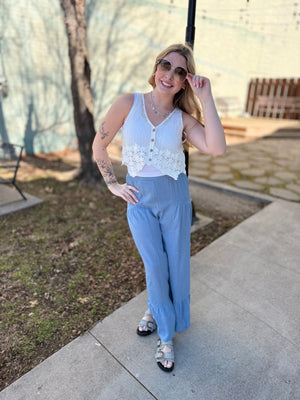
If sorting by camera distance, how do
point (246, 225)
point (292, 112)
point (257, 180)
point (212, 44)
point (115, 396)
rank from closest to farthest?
point (115, 396)
point (246, 225)
point (257, 180)
point (212, 44)
point (292, 112)

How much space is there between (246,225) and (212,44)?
31.2ft

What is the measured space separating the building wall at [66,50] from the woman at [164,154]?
2.96m

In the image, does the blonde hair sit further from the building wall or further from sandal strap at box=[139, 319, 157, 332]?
the building wall

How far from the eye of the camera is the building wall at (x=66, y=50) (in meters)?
5.84

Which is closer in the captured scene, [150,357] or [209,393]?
[209,393]

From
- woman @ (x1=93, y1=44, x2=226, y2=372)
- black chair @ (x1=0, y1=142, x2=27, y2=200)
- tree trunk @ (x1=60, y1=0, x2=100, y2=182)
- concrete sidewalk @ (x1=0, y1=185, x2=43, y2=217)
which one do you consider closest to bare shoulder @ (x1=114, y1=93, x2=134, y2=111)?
woman @ (x1=93, y1=44, x2=226, y2=372)

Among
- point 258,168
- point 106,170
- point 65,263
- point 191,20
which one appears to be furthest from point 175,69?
point 258,168

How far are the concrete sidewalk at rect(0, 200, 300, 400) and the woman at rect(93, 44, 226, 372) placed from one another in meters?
0.17

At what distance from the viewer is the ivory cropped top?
1.59 metres

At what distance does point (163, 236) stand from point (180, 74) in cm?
94

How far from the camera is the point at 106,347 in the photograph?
2000mm

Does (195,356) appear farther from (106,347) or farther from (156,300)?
(106,347)

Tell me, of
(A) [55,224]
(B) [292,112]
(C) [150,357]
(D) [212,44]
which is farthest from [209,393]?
(B) [292,112]

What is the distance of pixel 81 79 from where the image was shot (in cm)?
440
